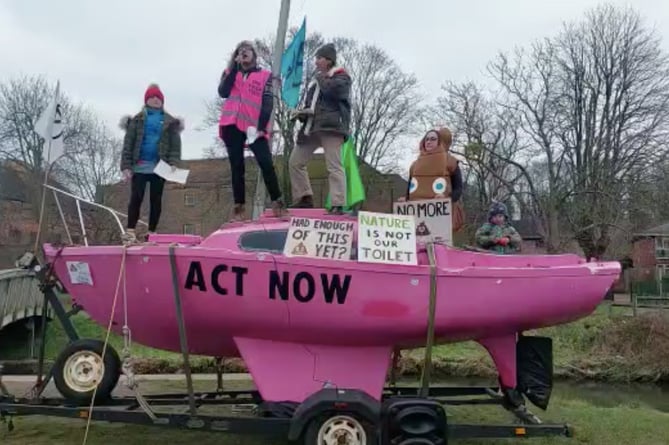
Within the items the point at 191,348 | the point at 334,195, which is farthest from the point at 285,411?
the point at 334,195

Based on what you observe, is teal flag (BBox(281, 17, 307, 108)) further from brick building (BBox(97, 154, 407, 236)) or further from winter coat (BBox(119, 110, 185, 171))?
brick building (BBox(97, 154, 407, 236))

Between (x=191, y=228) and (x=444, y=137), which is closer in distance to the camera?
(x=444, y=137)

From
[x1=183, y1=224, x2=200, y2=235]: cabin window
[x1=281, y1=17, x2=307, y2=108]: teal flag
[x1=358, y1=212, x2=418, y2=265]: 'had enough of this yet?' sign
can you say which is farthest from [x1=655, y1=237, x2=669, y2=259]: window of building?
[x1=358, y1=212, x2=418, y2=265]: 'had enough of this yet?' sign

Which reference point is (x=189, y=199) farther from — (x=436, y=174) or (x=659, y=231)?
(x=436, y=174)

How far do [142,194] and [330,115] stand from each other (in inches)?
88.6

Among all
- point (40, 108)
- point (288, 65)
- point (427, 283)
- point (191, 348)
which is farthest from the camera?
point (40, 108)

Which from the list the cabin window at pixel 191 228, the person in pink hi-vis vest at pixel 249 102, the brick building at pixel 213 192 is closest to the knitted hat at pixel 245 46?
the person in pink hi-vis vest at pixel 249 102

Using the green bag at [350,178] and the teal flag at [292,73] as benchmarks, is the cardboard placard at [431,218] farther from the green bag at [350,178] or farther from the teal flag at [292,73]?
the teal flag at [292,73]

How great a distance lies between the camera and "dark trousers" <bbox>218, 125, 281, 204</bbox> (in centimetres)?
740

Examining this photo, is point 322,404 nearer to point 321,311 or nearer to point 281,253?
point 321,311

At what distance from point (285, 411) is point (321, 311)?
959 mm

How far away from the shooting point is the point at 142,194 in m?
7.56

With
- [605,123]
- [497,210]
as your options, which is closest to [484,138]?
[605,123]

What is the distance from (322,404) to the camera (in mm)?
5750
